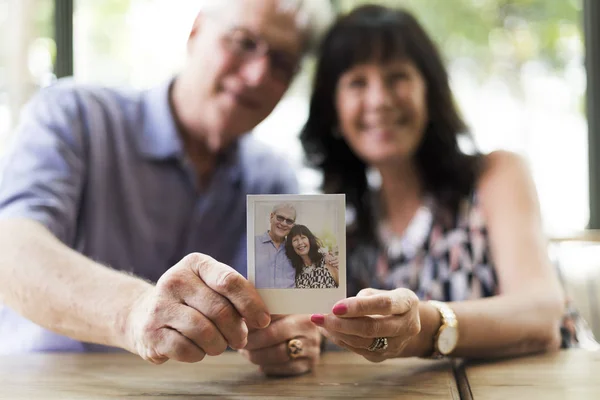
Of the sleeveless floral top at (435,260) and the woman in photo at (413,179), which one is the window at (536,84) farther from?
the sleeveless floral top at (435,260)

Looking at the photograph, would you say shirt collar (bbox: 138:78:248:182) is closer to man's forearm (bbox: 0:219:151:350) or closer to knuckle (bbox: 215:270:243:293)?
man's forearm (bbox: 0:219:151:350)

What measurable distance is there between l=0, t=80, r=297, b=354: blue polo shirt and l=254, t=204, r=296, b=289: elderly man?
52cm

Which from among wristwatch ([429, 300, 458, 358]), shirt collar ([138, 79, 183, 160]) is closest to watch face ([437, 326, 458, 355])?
wristwatch ([429, 300, 458, 358])

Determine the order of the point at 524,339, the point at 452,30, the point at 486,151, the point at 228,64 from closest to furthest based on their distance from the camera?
the point at 524,339
the point at 228,64
the point at 486,151
the point at 452,30

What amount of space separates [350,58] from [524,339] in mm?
736

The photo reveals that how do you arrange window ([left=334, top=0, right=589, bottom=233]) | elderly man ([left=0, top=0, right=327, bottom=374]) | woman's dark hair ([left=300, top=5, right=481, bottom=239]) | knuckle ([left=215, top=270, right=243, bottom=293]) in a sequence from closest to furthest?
knuckle ([left=215, top=270, right=243, bottom=293]), elderly man ([left=0, top=0, right=327, bottom=374]), woman's dark hair ([left=300, top=5, right=481, bottom=239]), window ([left=334, top=0, right=589, bottom=233])

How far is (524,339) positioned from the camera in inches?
42.4

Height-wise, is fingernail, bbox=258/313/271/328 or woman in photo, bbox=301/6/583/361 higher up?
woman in photo, bbox=301/6/583/361

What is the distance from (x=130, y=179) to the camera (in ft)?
4.90

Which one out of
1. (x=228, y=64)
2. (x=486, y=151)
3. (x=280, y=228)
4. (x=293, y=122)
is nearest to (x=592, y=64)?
(x=486, y=151)

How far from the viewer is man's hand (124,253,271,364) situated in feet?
2.55

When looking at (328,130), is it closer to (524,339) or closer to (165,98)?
(165,98)

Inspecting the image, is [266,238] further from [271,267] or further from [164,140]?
[164,140]

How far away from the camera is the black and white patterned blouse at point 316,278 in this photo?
0.80m
